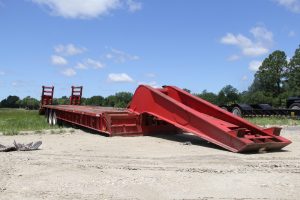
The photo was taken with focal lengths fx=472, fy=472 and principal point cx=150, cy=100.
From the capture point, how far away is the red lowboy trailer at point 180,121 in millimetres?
10797

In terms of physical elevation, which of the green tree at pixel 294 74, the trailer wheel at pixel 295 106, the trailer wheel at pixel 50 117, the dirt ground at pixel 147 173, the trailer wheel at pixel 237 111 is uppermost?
the green tree at pixel 294 74

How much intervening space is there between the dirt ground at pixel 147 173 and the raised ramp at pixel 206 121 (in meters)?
0.29

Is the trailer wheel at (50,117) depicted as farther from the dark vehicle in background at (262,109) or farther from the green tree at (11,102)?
the green tree at (11,102)

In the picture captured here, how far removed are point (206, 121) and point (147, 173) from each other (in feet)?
13.2

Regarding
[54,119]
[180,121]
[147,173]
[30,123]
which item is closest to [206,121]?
[180,121]

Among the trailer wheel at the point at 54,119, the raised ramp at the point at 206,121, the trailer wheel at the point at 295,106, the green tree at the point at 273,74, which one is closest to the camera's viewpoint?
the raised ramp at the point at 206,121

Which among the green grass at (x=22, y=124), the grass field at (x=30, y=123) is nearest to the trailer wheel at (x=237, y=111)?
the grass field at (x=30, y=123)

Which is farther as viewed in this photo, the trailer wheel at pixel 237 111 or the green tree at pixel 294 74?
the green tree at pixel 294 74

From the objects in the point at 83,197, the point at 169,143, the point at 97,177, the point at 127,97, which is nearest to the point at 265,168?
the point at 97,177

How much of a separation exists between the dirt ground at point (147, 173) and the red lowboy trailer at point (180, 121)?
12.8 inches

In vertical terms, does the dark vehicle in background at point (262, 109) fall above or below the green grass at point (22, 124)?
above

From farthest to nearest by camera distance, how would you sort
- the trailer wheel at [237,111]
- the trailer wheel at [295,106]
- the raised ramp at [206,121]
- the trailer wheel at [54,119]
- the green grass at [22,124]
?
the trailer wheel at [237,111], the trailer wheel at [295,106], the trailer wheel at [54,119], the green grass at [22,124], the raised ramp at [206,121]

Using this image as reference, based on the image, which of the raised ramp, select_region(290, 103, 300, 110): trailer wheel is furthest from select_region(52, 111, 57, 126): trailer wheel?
select_region(290, 103, 300, 110): trailer wheel

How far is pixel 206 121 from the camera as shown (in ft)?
37.5
